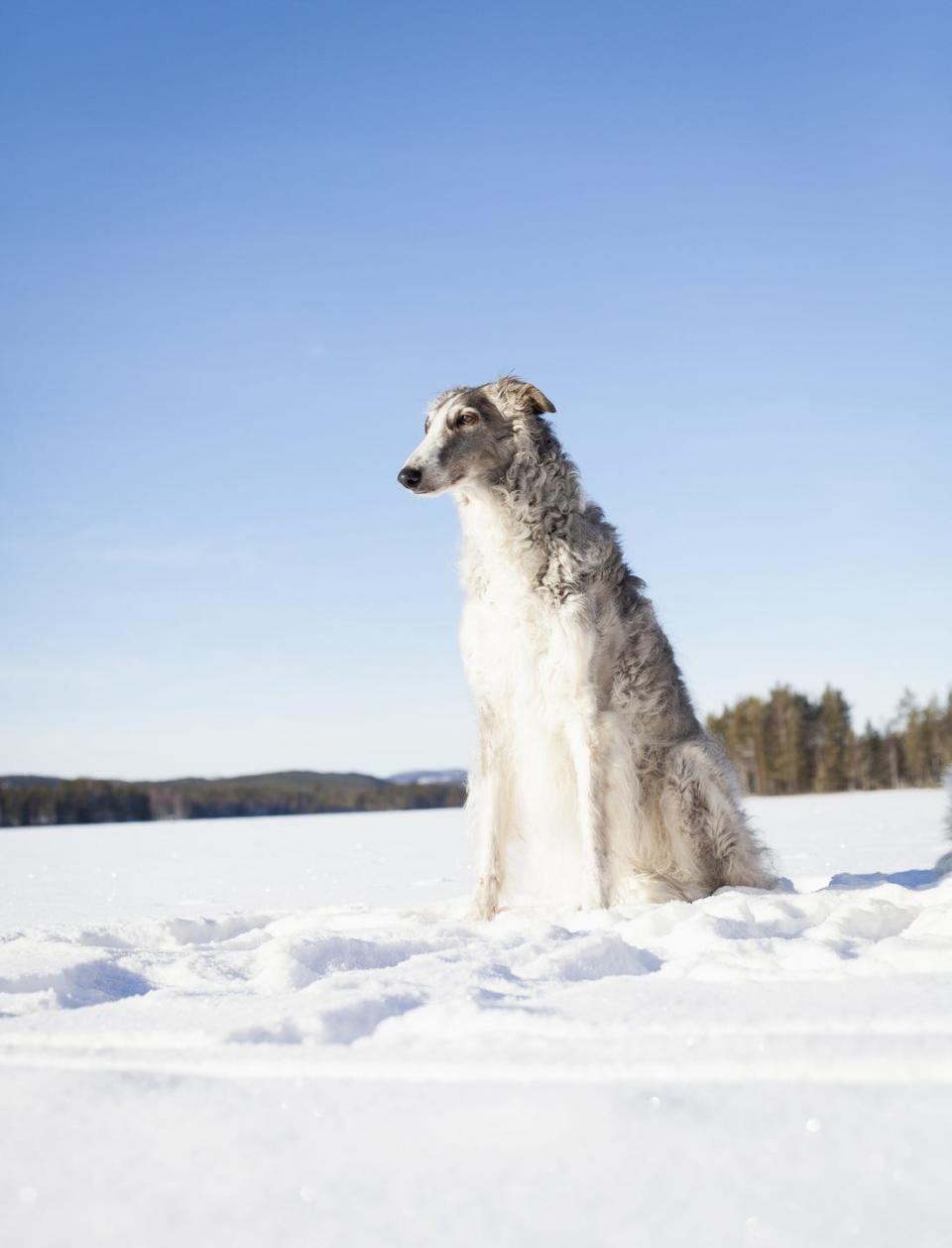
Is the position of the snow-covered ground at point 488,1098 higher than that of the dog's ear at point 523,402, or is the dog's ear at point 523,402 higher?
the dog's ear at point 523,402

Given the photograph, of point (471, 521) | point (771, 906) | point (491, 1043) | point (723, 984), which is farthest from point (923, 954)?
point (471, 521)

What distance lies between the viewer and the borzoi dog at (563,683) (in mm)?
5191

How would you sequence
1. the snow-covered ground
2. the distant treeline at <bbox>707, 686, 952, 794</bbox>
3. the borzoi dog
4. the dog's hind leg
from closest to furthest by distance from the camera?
the snow-covered ground → the borzoi dog → the dog's hind leg → the distant treeline at <bbox>707, 686, 952, 794</bbox>

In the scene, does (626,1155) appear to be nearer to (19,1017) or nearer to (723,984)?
(723,984)

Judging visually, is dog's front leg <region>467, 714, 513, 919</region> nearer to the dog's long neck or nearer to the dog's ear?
the dog's long neck

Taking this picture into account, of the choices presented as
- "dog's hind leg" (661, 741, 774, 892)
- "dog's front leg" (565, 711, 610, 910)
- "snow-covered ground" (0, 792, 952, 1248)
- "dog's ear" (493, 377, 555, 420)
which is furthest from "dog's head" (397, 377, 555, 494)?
"snow-covered ground" (0, 792, 952, 1248)

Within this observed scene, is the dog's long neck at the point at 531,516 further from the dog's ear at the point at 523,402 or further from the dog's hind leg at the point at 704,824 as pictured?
the dog's hind leg at the point at 704,824

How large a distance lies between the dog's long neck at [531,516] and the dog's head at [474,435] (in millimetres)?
61

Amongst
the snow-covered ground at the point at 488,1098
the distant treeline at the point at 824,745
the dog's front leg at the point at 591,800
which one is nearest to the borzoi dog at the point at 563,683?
the dog's front leg at the point at 591,800

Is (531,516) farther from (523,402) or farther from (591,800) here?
(591,800)

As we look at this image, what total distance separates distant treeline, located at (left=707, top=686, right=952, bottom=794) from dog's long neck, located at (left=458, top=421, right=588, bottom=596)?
241ft

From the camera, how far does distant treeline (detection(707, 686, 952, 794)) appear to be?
78.3m

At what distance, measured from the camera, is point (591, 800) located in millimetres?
5105

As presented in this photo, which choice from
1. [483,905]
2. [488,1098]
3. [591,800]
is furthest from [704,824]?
[488,1098]
